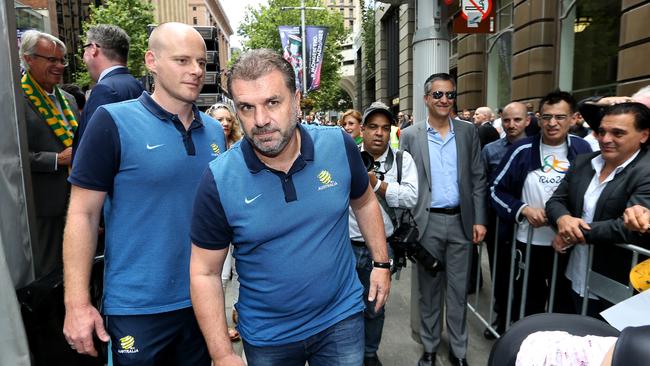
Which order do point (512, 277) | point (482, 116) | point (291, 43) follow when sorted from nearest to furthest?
point (512, 277) < point (482, 116) < point (291, 43)

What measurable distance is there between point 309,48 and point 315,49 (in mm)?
469

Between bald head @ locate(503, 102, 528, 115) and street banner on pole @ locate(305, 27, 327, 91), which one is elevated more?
street banner on pole @ locate(305, 27, 327, 91)

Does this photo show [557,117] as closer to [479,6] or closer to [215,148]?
[215,148]

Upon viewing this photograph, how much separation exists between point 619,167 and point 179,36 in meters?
2.68

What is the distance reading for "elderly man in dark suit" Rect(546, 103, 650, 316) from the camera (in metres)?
2.61

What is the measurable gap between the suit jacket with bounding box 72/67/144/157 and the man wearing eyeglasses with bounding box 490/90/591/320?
2.96m

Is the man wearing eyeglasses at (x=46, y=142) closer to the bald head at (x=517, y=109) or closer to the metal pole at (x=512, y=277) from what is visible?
the metal pole at (x=512, y=277)

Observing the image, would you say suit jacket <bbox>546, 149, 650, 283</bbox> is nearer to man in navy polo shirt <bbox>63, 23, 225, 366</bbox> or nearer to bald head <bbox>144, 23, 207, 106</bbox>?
man in navy polo shirt <bbox>63, 23, 225, 366</bbox>

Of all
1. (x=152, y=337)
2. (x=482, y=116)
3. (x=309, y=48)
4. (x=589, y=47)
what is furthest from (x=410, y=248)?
(x=309, y=48)

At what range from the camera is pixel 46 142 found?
342cm

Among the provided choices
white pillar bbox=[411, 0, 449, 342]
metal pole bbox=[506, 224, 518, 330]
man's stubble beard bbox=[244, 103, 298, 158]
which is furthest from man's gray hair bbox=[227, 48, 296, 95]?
white pillar bbox=[411, 0, 449, 342]

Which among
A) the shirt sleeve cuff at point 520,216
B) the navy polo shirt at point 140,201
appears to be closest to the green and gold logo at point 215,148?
the navy polo shirt at point 140,201

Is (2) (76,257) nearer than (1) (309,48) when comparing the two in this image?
Yes

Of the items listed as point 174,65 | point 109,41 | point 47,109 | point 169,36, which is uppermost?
point 109,41
